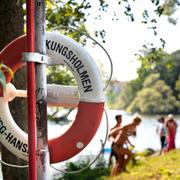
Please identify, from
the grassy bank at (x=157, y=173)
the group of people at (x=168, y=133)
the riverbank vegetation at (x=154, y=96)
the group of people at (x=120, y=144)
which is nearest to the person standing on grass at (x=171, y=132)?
the group of people at (x=168, y=133)

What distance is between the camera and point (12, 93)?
2.73 meters

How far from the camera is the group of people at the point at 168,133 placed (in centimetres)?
1068

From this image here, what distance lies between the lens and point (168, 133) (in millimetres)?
→ 10906

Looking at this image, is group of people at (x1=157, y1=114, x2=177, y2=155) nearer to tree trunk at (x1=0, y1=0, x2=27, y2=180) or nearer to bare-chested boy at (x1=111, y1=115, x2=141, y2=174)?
bare-chested boy at (x1=111, y1=115, x2=141, y2=174)

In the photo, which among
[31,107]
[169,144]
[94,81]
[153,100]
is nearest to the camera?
[31,107]

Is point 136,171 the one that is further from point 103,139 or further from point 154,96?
point 154,96

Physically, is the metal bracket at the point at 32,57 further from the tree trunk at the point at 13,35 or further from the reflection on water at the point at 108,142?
the tree trunk at the point at 13,35

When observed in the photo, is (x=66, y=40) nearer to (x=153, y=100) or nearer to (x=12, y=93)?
(x=12, y=93)

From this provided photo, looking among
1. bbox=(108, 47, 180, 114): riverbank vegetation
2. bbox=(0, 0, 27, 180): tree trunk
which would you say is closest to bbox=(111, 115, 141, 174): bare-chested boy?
bbox=(0, 0, 27, 180): tree trunk

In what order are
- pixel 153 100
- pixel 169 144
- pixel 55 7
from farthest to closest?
1. pixel 153 100
2. pixel 169 144
3. pixel 55 7

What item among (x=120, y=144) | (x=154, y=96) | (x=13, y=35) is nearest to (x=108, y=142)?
(x=120, y=144)

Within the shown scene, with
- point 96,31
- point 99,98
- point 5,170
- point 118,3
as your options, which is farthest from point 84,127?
point 96,31

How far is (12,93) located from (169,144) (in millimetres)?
8615

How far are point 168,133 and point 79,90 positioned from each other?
8528 mm
